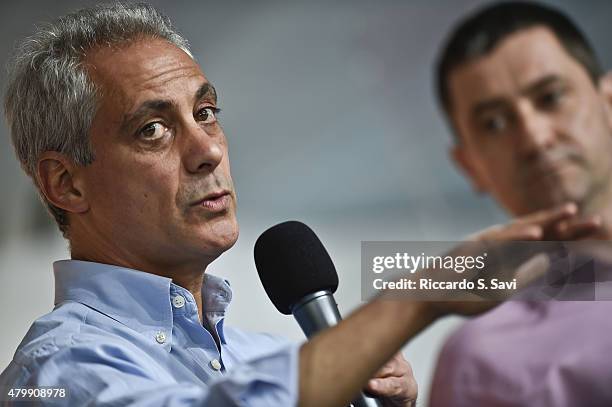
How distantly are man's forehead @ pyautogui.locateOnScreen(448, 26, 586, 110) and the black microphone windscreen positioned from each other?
310mm

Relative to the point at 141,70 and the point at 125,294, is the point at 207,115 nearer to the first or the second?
the point at 141,70

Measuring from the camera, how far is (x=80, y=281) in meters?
1.49

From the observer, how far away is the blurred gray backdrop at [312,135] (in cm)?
151

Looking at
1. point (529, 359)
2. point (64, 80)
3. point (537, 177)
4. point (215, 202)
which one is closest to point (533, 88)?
point (537, 177)

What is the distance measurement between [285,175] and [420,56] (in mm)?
305

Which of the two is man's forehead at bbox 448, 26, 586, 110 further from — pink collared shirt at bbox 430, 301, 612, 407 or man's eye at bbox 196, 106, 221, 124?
man's eye at bbox 196, 106, 221, 124

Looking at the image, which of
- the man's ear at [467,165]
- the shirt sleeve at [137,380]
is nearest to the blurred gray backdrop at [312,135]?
the man's ear at [467,165]

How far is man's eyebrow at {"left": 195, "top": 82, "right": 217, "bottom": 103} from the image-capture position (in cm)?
149

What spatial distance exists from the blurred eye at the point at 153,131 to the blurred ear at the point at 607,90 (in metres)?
0.64

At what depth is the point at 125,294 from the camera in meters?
1.47

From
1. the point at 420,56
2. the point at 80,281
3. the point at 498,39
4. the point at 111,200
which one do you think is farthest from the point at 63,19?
the point at 498,39

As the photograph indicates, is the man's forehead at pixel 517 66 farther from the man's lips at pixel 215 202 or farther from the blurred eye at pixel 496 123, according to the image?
the man's lips at pixel 215 202

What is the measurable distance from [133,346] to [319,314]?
0.28 metres

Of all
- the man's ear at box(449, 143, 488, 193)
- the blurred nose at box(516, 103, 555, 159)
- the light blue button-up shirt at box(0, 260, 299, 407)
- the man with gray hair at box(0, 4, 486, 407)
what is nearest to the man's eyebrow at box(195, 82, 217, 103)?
the man with gray hair at box(0, 4, 486, 407)
